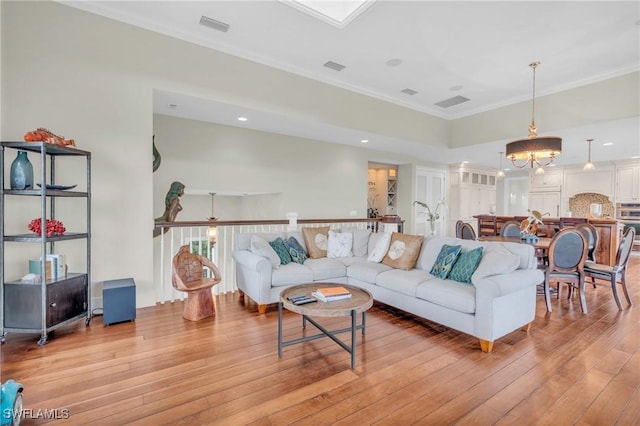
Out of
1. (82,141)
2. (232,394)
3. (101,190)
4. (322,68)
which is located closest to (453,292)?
(232,394)

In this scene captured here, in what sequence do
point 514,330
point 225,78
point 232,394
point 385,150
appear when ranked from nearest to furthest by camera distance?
point 232,394
point 514,330
point 225,78
point 385,150

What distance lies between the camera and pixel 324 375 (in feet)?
7.46

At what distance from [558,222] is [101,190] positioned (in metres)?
8.02

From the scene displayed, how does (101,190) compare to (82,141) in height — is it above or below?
below

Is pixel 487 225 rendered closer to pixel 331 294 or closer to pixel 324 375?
pixel 331 294

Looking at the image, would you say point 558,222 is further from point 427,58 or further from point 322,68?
point 322,68

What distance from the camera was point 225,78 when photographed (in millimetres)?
4047

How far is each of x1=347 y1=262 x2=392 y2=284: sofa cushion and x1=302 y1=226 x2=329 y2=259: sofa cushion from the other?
54cm

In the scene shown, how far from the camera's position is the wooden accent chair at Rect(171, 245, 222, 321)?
3.38m

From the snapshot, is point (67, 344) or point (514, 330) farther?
point (514, 330)

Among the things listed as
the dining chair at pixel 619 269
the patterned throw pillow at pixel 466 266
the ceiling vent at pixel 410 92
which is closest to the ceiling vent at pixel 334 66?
the ceiling vent at pixel 410 92

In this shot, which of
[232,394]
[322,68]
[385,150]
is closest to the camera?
[232,394]

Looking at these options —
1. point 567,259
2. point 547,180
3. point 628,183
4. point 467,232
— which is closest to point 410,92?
point 467,232

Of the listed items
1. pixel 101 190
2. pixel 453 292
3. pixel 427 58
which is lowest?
pixel 453 292
